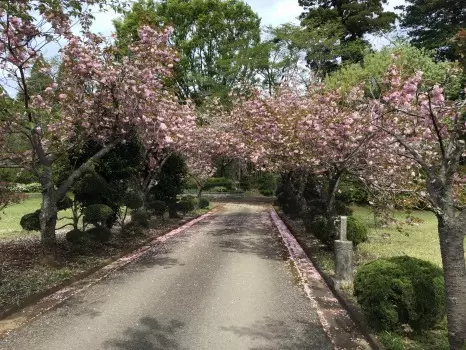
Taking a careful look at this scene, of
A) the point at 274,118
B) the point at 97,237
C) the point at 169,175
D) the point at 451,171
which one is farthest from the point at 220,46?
the point at 451,171

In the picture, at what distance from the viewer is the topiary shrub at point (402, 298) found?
5.79 meters

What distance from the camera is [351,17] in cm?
4022

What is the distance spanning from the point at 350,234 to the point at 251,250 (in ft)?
11.3

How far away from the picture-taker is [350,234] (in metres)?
11.5

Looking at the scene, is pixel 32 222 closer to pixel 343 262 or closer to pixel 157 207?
pixel 343 262

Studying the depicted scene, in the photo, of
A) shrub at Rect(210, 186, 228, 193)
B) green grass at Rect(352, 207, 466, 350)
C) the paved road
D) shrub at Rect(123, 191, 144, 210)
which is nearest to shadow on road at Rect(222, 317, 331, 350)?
the paved road

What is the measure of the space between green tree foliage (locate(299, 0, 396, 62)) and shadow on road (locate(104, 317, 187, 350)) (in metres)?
37.0

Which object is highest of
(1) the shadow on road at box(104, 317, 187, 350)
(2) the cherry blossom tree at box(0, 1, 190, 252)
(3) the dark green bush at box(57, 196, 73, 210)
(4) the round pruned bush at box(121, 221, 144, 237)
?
(2) the cherry blossom tree at box(0, 1, 190, 252)

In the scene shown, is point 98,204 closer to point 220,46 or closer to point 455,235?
point 455,235

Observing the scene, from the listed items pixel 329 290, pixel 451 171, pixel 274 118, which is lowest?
pixel 329 290

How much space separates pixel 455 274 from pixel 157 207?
1675 cm

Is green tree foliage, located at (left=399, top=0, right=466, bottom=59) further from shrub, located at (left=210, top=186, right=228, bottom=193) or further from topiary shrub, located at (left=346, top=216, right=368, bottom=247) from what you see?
topiary shrub, located at (left=346, top=216, right=368, bottom=247)

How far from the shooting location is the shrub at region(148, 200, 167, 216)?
66.2ft

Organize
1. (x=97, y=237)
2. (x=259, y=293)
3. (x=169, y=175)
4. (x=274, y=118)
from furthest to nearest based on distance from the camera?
(x=169, y=175) → (x=274, y=118) → (x=97, y=237) → (x=259, y=293)
